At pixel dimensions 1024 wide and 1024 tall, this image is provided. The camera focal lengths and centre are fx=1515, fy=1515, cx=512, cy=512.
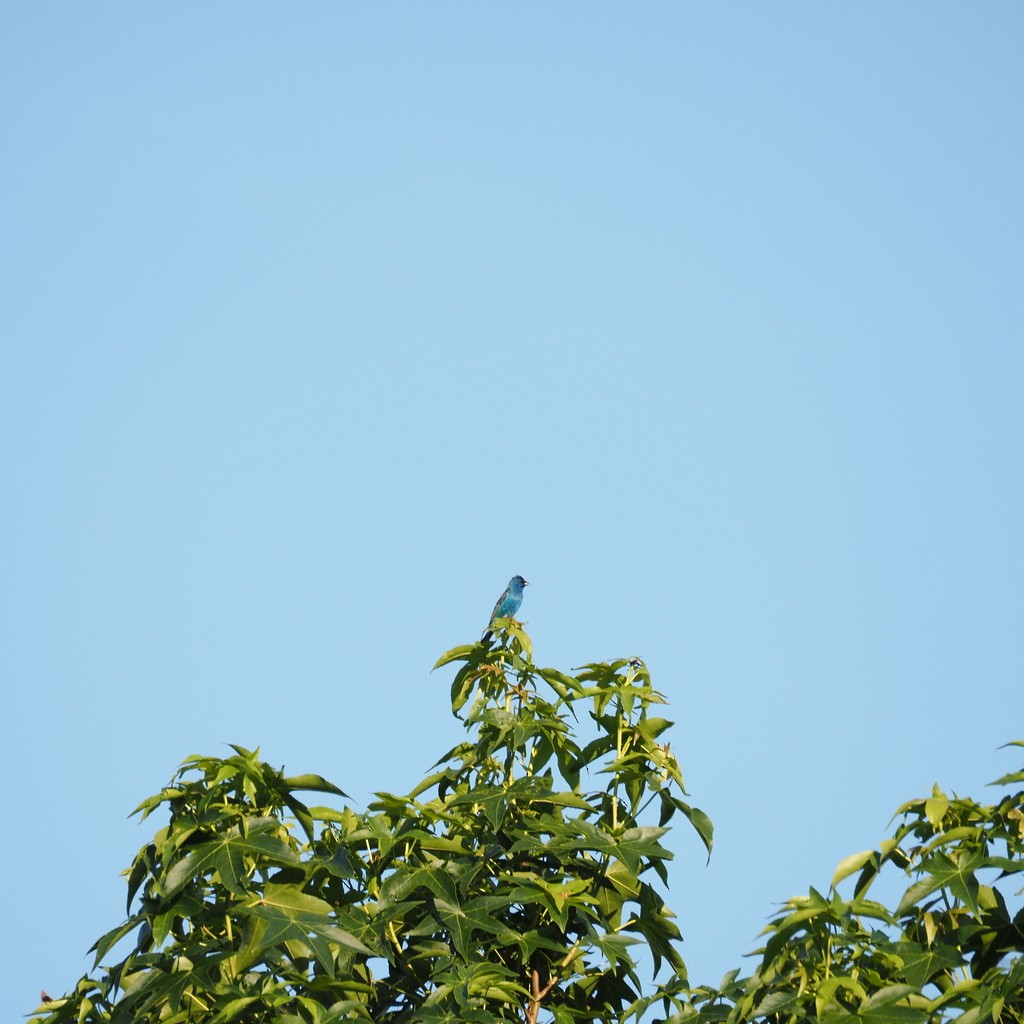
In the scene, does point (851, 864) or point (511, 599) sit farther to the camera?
point (511, 599)

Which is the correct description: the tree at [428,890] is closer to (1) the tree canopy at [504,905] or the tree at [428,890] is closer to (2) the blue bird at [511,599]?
(1) the tree canopy at [504,905]

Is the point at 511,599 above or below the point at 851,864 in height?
above

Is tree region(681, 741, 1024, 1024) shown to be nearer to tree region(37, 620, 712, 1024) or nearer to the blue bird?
tree region(37, 620, 712, 1024)

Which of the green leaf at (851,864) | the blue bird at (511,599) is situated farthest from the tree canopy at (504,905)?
the blue bird at (511,599)

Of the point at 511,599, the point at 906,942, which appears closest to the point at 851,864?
the point at 906,942

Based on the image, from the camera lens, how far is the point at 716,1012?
4215 mm

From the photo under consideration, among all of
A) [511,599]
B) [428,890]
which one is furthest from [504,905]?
[511,599]

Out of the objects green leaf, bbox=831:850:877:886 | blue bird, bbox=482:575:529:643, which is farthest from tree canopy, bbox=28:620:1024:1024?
blue bird, bbox=482:575:529:643

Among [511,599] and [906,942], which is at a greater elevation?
[511,599]

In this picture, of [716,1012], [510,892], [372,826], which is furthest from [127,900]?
[716,1012]

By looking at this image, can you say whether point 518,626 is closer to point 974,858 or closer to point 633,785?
point 633,785

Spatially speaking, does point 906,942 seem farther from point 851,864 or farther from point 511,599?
point 511,599

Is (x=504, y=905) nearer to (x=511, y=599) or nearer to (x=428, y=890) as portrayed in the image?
(x=428, y=890)

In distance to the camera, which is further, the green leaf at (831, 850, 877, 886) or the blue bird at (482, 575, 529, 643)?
the blue bird at (482, 575, 529, 643)
